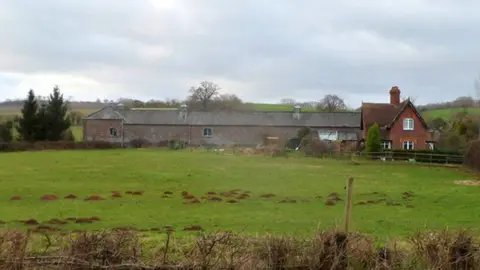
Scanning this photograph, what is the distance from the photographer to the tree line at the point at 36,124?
82188mm

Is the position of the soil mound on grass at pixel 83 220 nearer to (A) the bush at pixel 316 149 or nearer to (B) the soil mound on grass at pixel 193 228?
(B) the soil mound on grass at pixel 193 228

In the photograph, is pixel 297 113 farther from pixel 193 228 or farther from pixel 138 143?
pixel 193 228

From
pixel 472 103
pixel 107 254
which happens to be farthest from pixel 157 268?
pixel 472 103

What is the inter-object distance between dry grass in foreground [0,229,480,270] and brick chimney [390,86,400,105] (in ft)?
231

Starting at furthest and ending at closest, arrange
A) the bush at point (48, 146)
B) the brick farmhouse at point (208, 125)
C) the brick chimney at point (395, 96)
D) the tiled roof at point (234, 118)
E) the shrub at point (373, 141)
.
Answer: the tiled roof at point (234, 118) → the brick farmhouse at point (208, 125) → the brick chimney at point (395, 96) → the bush at point (48, 146) → the shrub at point (373, 141)

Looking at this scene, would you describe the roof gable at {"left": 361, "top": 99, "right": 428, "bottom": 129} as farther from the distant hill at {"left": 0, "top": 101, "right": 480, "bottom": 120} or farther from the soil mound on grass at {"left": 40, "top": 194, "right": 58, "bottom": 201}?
the soil mound on grass at {"left": 40, "top": 194, "right": 58, "bottom": 201}

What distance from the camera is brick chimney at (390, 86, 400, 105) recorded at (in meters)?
77.8

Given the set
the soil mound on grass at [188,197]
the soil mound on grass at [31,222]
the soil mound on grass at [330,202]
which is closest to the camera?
the soil mound on grass at [31,222]

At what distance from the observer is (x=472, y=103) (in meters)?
107

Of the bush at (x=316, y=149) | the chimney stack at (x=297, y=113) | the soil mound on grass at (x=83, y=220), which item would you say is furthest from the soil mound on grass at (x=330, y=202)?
the chimney stack at (x=297, y=113)

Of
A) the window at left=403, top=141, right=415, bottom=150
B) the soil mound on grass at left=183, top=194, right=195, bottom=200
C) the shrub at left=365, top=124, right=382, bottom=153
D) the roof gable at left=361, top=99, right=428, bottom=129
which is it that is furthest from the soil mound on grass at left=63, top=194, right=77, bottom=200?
the window at left=403, top=141, right=415, bottom=150

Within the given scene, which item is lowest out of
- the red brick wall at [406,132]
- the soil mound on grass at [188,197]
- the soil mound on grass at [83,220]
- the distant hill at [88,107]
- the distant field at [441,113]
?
the soil mound on grass at [83,220]

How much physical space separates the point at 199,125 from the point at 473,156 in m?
55.1

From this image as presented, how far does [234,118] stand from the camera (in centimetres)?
9588
